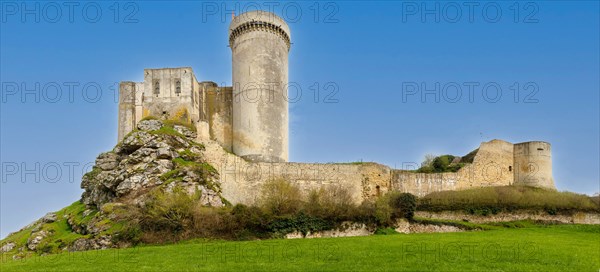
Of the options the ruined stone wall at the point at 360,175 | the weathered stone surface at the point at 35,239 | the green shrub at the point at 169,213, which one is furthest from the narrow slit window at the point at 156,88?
the weathered stone surface at the point at 35,239

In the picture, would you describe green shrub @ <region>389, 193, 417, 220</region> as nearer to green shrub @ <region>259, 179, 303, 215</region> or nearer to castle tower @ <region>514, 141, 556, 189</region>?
green shrub @ <region>259, 179, 303, 215</region>

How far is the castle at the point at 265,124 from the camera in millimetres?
41438

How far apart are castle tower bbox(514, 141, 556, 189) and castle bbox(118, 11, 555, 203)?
8cm

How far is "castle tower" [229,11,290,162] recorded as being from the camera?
42.5 metres

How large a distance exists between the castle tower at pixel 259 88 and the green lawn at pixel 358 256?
649 inches

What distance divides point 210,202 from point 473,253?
1870 centimetres

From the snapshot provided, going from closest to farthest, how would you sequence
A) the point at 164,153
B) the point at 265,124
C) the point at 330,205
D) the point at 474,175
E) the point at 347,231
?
1. the point at 347,231
2. the point at 330,205
3. the point at 164,153
4. the point at 265,124
5. the point at 474,175

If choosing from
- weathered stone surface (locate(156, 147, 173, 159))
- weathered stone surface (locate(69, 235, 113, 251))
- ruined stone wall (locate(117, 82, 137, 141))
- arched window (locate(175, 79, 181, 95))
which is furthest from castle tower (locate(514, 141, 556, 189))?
weathered stone surface (locate(69, 235, 113, 251))

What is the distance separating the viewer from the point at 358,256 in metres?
21.2

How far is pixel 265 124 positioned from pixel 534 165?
22.1 metres

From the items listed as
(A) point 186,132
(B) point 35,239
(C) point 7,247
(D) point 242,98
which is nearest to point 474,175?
(D) point 242,98

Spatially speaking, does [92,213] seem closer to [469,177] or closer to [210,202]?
[210,202]

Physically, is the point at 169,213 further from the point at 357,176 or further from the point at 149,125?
the point at 357,176

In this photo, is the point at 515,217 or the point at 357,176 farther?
the point at 357,176
